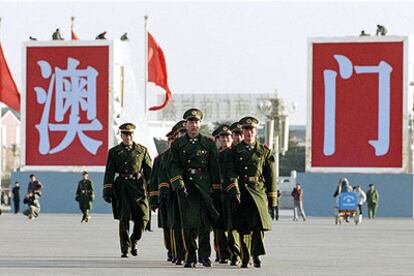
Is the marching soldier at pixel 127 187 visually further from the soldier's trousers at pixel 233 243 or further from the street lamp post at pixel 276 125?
the street lamp post at pixel 276 125

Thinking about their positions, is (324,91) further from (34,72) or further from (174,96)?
(174,96)

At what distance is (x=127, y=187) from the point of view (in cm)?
2142

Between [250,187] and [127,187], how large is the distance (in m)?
3.00

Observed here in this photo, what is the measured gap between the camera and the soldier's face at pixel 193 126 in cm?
1884

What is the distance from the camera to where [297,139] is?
144375mm

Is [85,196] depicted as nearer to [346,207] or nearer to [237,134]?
[346,207]

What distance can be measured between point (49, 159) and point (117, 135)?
2.85m

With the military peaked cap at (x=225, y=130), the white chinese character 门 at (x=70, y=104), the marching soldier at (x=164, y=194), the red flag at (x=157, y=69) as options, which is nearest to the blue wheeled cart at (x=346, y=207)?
the white chinese character 门 at (x=70, y=104)

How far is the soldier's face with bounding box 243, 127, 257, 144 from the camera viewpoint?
18969 mm

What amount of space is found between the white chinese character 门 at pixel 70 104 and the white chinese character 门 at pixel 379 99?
913cm

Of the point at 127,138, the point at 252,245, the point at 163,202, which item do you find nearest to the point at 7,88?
the point at 127,138

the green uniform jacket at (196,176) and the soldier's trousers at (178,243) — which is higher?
the green uniform jacket at (196,176)

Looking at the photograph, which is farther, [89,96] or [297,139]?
[297,139]

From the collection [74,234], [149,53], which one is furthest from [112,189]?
[149,53]
